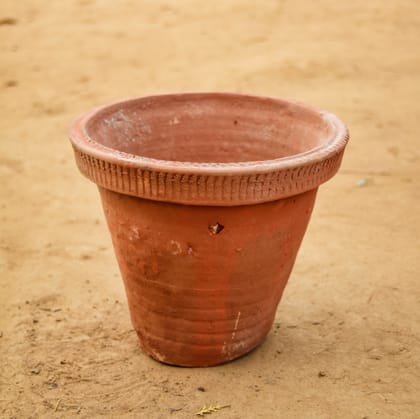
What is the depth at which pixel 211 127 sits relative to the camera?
9.05ft

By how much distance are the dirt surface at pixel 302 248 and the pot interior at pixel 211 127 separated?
77cm

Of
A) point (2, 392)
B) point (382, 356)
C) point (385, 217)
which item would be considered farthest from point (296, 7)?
point (2, 392)

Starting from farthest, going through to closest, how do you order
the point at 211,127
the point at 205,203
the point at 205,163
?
the point at 211,127 → the point at 205,163 → the point at 205,203

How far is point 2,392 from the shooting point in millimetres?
2344

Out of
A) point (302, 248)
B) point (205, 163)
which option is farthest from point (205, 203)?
point (302, 248)

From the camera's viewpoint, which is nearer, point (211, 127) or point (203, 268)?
point (203, 268)

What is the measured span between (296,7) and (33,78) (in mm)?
3229

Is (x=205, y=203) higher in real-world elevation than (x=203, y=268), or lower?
higher

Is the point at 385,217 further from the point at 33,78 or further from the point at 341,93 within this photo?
the point at 33,78

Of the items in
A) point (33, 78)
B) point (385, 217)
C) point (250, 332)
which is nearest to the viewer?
point (250, 332)

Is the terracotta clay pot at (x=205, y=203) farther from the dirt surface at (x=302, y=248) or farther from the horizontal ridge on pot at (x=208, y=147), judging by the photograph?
the dirt surface at (x=302, y=248)

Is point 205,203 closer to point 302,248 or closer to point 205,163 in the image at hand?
point 205,163

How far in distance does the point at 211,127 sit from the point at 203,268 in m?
0.81

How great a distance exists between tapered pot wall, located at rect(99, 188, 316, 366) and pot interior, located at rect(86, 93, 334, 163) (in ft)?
1.34
